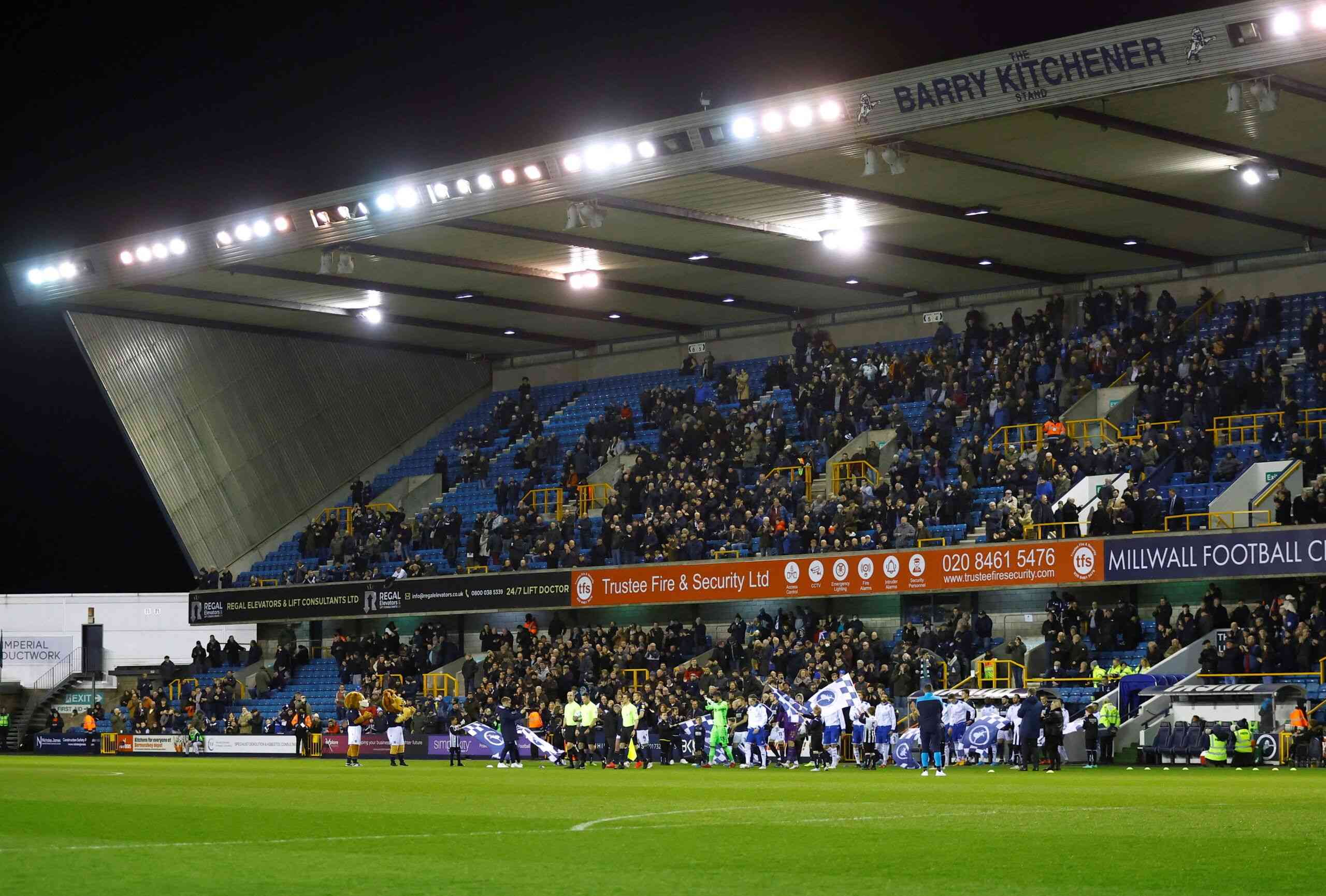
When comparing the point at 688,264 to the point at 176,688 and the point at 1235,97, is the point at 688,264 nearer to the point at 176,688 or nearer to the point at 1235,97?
the point at 1235,97

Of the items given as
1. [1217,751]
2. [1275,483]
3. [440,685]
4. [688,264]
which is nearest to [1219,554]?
[1275,483]

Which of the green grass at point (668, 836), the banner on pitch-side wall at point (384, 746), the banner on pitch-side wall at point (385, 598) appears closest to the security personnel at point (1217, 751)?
the green grass at point (668, 836)

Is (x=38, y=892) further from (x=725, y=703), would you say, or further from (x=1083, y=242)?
(x=1083, y=242)

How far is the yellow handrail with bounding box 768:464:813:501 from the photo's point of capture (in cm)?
4500

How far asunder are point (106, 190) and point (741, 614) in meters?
20.8

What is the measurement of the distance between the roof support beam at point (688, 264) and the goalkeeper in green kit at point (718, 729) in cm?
1134

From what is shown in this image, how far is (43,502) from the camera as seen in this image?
176 ft

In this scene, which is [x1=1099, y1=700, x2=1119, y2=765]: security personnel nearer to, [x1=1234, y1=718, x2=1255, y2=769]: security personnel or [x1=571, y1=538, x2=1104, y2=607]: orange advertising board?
[x1=1234, y1=718, x2=1255, y2=769]: security personnel

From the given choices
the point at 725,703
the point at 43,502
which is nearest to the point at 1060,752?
the point at 725,703

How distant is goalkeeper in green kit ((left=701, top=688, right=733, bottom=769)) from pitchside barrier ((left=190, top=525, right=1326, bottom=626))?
209 inches

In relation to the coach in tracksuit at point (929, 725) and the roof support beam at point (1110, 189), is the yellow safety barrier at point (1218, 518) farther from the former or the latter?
the coach in tracksuit at point (929, 725)

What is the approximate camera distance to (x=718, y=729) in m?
36.1

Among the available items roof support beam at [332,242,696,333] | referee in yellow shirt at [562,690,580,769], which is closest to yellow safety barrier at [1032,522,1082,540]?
referee in yellow shirt at [562,690,580,769]

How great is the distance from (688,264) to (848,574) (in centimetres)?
1002
